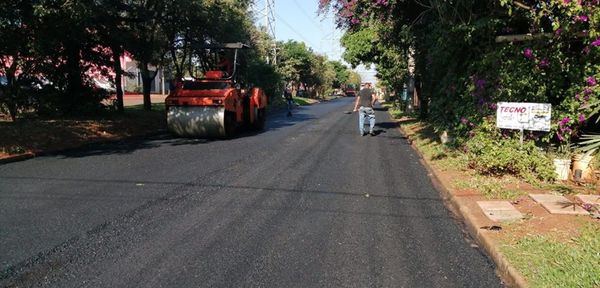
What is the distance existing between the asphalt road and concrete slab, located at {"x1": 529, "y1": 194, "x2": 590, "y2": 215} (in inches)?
47.8

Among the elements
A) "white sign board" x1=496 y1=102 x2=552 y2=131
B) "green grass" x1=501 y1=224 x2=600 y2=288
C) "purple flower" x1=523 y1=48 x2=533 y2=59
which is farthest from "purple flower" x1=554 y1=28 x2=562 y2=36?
"green grass" x1=501 y1=224 x2=600 y2=288

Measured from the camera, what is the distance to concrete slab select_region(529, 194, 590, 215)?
6269mm

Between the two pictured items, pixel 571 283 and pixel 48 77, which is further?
pixel 48 77

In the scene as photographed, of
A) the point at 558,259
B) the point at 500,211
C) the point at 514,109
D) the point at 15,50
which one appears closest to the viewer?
the point at 558,259

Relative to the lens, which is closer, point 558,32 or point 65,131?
point 558,32

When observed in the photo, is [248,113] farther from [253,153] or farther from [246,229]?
[246,229]

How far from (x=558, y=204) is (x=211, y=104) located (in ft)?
32.8

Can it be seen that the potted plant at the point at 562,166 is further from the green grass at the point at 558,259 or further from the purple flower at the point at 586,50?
the green grass at the point at 558,259

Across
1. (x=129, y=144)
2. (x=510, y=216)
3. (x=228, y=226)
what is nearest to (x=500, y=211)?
(x=510, y=216)

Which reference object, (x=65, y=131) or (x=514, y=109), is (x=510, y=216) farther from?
(x=65, y=131)

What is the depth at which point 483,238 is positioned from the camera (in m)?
5.46

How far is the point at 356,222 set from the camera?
247 inches

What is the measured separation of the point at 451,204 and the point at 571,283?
10.3 ft

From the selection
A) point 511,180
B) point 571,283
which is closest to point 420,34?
point 511,180
